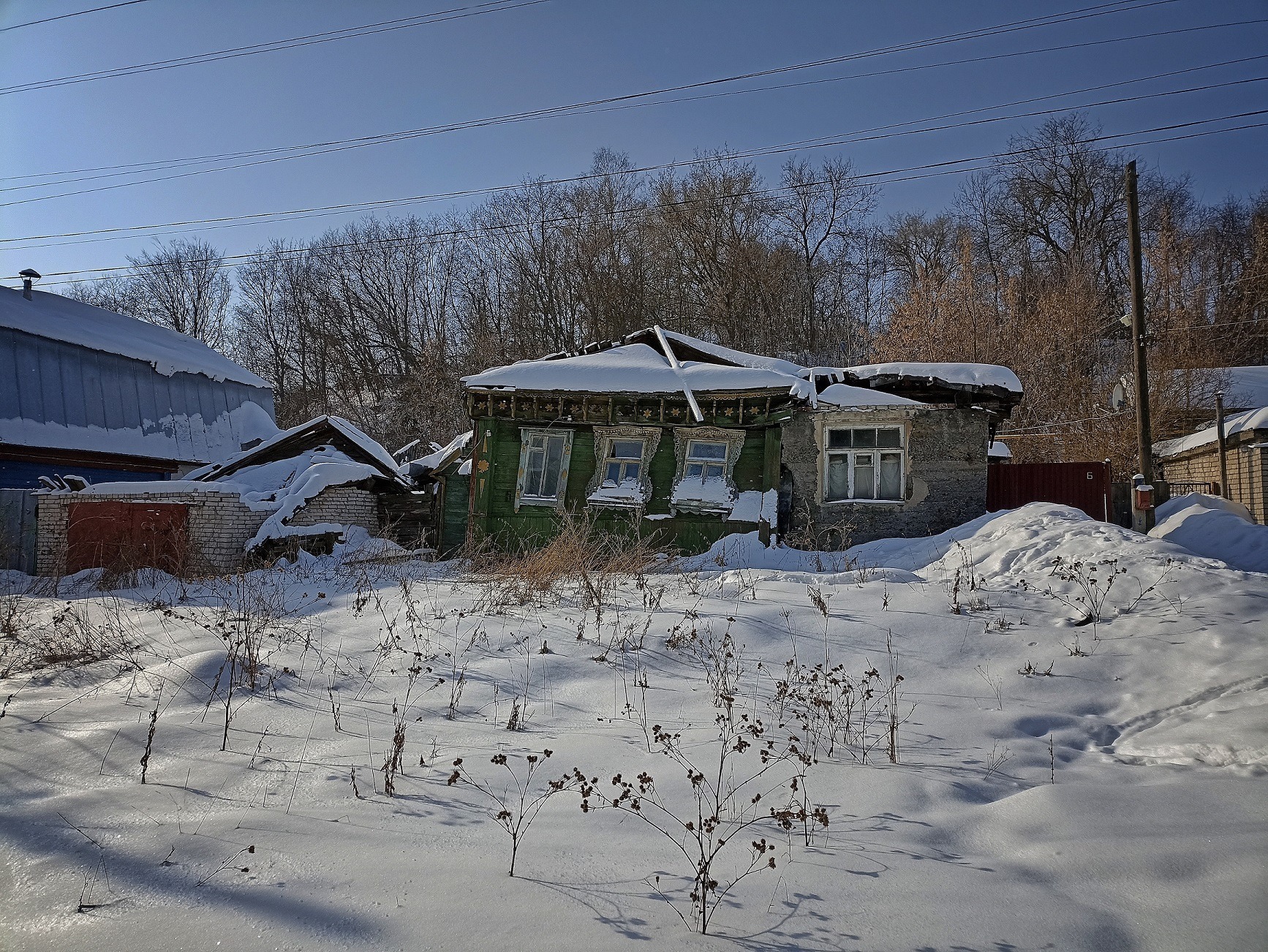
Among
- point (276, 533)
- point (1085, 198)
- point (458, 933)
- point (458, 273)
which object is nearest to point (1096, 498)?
point (458, 933)

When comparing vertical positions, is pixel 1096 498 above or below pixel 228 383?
below

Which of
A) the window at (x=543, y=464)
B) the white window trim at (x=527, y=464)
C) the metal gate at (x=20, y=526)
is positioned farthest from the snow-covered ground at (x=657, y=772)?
the metal gate at (x=20, y=526)

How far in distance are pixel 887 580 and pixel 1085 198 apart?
30706 mm

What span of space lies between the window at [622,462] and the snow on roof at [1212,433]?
15774 mm

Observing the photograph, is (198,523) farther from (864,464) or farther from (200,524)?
(864,464)

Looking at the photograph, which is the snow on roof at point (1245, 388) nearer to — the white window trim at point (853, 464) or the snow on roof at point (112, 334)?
the white window trim at point (853, 464)

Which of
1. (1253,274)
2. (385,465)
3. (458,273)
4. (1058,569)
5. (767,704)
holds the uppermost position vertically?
(458,273)

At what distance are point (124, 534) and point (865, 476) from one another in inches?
535

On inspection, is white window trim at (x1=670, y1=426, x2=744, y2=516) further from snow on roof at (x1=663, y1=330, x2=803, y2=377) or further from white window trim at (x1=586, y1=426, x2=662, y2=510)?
snow on roof at (x1=663, y1=330, x2=803, y2=377)

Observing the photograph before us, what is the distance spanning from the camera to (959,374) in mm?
12500

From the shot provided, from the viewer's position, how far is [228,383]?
78.7 feet

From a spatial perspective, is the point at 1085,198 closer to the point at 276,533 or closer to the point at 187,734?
the point at 276,533

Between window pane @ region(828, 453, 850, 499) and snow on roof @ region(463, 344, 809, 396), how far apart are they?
1.47 m

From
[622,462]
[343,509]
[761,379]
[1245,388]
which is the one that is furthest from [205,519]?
[1245,388]
